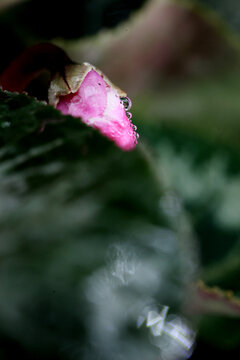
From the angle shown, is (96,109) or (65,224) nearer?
(65,224)

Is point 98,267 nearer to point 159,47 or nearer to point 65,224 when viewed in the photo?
point 65,224

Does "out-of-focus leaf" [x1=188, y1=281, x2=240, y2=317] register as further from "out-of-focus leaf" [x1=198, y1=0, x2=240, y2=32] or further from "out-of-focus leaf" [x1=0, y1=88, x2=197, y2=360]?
"out-of-focus leaf" [x1=198, y1=0, x2=240, y2=32]

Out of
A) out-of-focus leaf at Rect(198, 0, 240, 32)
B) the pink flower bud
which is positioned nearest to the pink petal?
the pink flower bud

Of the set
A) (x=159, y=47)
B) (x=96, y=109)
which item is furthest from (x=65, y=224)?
(x=159, y=47)

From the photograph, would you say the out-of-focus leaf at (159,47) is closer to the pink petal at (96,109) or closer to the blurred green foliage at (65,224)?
the pink petal at (96,109)

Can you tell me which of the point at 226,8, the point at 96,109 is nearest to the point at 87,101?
the point at 96,109

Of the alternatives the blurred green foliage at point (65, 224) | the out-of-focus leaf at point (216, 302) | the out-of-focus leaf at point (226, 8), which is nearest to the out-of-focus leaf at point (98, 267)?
the blurred green foliage at point (65, 224)

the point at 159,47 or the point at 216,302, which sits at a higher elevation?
the point at 159,47
